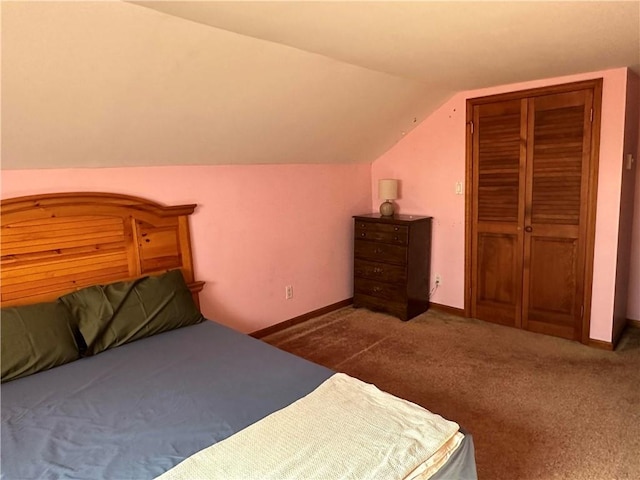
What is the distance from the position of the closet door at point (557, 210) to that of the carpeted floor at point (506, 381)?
0.26 metres

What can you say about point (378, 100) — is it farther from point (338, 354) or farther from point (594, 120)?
point (338, 354)

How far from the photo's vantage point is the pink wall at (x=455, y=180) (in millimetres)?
3133

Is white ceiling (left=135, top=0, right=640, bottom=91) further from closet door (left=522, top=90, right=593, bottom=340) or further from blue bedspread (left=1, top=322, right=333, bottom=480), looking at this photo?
blue bedspread (left=1, top=322, right=333, bottom=480)

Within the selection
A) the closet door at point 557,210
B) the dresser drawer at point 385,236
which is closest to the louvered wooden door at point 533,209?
the closet door at point 557,210

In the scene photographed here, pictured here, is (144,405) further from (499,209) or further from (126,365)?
(499,209)

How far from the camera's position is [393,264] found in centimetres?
398

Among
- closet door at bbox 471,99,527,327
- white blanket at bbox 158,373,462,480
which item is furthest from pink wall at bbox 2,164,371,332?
white blanket at bbox 158,373,462,480

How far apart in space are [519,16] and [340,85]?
125cm

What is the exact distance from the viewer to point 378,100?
135 inches

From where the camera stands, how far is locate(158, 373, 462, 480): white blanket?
1.40 metres

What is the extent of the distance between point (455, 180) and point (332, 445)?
9.76ft

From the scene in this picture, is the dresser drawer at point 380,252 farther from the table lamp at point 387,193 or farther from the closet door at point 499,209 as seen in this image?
the closet door at point 499,209

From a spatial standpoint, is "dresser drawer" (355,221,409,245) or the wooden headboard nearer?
the wooden headboard

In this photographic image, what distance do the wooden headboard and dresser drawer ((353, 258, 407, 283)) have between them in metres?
1.75
